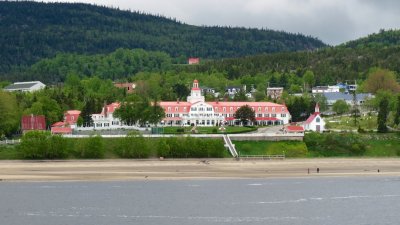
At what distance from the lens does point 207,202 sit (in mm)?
66250

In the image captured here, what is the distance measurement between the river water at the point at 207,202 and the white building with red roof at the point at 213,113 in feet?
138

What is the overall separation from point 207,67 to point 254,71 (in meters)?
11.7

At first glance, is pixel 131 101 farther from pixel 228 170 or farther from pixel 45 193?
pixel 45 193

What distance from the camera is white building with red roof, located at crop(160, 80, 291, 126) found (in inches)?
4774

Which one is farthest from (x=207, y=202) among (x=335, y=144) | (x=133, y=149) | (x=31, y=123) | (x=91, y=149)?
(x=31, y=123)

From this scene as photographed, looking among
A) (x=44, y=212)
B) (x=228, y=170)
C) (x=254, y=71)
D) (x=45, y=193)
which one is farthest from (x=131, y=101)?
(x=254, y=71)

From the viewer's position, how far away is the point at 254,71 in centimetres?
18000

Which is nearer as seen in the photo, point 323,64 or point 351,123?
point 351,123

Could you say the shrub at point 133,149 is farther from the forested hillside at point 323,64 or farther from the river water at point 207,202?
the forested hillside at point 323,64

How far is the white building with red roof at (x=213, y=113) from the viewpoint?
12125cm

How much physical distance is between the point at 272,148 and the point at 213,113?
27482mm

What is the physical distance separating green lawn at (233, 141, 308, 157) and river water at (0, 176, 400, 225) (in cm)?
1470

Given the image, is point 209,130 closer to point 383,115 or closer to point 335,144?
point 335,144

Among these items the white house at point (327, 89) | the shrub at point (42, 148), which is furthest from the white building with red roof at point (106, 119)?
the white house at point (327, 89)
